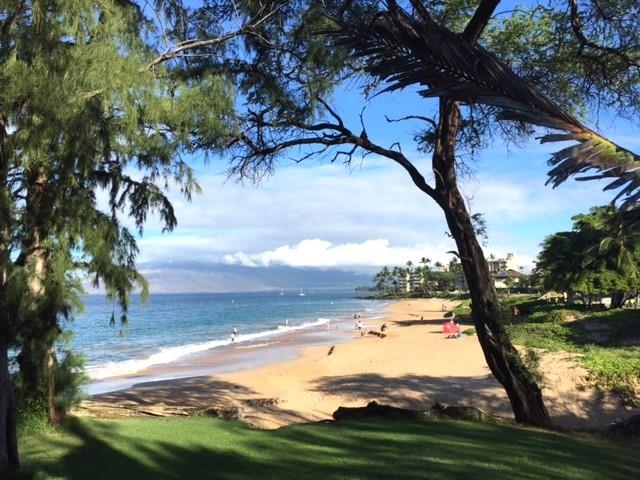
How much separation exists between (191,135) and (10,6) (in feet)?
7.03

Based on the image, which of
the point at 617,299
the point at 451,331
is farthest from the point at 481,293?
the point at 617,299

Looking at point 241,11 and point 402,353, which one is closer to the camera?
point 241,11

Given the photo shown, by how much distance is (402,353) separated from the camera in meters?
24.6

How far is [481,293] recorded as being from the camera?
8.43 metres

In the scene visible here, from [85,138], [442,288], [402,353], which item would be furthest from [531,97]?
[442,288]

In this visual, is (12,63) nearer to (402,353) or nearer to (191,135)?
(191,135)

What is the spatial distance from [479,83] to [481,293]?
5.75 metres

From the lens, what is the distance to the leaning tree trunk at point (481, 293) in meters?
8.35

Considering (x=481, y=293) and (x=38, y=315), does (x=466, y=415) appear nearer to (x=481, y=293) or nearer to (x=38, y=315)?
(x=481, y=293)

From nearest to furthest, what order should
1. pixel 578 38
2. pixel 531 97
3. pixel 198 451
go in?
1. pixel 531 97
2. pixel 198 451
3. pixel 578 38

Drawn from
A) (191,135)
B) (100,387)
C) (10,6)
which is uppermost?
(10,6)

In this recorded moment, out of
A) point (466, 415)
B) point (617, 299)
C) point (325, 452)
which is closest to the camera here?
point (325, 452)

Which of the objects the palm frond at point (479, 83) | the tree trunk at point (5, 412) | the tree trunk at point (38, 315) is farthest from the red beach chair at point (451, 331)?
the palm frond at point (479, 83)

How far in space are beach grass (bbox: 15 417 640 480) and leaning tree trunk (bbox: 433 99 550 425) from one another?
673 millimetres
